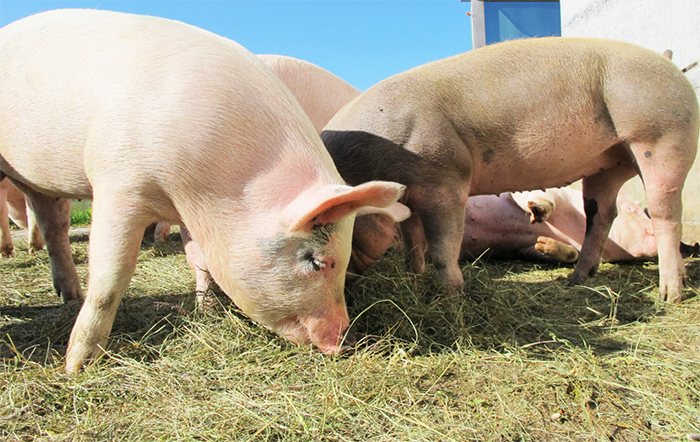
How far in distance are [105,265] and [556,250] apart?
3816 millimetres

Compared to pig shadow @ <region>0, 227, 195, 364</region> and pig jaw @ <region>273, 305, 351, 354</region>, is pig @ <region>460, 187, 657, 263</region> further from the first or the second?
pig shadow @ <region>0, 227, 195, 364</region>

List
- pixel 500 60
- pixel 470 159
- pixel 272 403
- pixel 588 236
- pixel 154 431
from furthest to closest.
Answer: pixel 588 236
pixel 500 60
pixel 470 159
pixel 272 403
pixel 154 431

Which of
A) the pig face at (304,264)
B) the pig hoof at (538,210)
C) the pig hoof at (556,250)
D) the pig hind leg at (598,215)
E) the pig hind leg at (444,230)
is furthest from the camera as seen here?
the pig hoof at (556,250)

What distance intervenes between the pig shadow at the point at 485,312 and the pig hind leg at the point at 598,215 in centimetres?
36

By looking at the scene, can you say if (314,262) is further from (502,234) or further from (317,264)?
(502,234)

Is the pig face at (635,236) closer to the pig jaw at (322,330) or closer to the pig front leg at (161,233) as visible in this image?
the pig jaw at (322,330)

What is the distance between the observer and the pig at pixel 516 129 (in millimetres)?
2977

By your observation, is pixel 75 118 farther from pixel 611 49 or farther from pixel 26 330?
pixel 611 49

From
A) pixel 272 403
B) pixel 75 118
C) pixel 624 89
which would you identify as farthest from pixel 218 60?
pixel 624 89

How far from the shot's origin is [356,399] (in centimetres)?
196

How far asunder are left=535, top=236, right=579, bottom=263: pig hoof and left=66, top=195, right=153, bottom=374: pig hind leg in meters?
3.54

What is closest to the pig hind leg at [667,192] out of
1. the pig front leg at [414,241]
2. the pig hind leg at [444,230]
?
the pig hind leg at [444,230]

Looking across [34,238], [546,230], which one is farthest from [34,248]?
[546,230]

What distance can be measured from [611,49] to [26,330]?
13.8 feet
